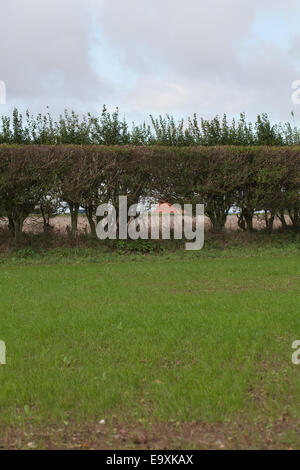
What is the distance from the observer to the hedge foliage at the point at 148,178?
1725 centimetres

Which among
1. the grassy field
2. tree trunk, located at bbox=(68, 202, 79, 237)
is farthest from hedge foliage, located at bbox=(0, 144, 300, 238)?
the grassy field

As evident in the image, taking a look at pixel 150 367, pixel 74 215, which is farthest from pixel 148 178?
pixel 150 367

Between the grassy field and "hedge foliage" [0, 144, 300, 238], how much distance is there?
24.5ft

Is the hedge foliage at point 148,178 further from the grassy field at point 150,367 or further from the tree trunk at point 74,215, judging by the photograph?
the grassy field at point 150,367

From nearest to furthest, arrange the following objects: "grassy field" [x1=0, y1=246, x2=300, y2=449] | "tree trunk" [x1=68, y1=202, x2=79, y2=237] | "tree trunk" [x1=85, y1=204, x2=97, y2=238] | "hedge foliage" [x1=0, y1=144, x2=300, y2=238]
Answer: "grassy field" [x1=0, y1=246, x2=300, y2=449], "hedge foliage" [x1=0, y1=144, x2=300, y2=238], "tree trunk" [x1=68, y1=202, x2=79, y2=237], "tree trunk" [x1=85, y1=204, x2=97, y2=238]

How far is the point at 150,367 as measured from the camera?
5.74 meters

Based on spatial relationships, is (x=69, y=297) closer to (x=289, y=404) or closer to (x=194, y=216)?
(x=289, y=404)

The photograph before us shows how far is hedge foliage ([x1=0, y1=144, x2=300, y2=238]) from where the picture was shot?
56.6ft

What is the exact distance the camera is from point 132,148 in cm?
1847

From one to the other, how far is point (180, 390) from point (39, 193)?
13.7 meters

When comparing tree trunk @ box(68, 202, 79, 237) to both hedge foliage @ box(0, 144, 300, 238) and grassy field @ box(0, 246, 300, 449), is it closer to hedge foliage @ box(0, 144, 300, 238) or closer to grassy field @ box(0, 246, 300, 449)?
hedge foliage @ box(0, 144, 300, 238)

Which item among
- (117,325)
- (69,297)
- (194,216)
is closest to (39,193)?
(194,216)

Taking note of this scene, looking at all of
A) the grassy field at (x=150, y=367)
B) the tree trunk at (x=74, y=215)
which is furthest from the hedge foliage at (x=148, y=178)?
the grassy field at (x=150, y=367)

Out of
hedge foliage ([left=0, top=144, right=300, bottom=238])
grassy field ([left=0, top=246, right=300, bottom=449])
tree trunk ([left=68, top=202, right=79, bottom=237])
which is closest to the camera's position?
grassy field ([left=0, top=246, right=300, bottom=449])
